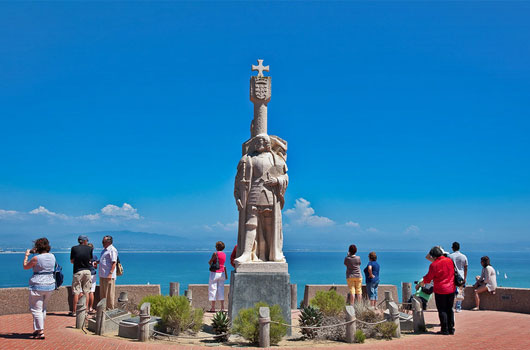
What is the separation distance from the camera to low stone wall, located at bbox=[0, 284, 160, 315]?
12484 millimetres

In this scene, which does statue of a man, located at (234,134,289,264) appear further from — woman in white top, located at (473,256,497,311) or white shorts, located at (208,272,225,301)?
woman in white top, located at (473,256,497,311)

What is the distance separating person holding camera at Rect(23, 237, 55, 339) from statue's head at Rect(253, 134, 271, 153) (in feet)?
16.9

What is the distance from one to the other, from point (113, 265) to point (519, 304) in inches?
453

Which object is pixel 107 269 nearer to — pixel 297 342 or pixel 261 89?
pixel 297 342

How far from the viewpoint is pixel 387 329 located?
10250 mm

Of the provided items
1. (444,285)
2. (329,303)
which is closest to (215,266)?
(329,303)

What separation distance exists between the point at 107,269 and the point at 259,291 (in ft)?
12.9

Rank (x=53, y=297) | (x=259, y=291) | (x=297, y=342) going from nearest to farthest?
(x=297, y=342) < (x=259, y=291) < (x=53, y=297)

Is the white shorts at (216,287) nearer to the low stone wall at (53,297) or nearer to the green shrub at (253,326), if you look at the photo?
the low stone wall at (53,297)

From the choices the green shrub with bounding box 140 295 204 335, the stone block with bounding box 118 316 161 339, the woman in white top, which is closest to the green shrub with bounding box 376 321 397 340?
the green shrub with bounding box 140 295 204 335

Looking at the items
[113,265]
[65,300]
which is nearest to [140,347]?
[113,265]

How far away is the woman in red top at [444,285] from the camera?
10391 mm

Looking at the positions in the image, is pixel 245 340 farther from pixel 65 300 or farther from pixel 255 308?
pixel 65 300

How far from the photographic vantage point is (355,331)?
992cm
